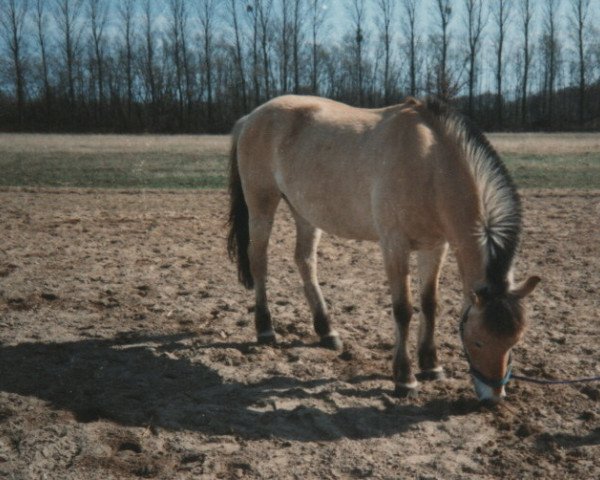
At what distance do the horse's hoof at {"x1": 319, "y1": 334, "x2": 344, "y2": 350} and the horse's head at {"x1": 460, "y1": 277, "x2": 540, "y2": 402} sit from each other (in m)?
1.53

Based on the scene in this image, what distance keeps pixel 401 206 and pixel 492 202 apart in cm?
61

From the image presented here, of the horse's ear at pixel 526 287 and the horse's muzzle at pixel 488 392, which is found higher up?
the horse's ear at pixel 526 287

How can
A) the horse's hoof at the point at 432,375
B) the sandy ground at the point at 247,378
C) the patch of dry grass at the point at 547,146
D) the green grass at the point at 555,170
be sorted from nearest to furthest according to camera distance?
the sandy ground at the point at 247,378
the horse's hoof at the point at 432,375
the green grass at the point at 555,170
the patch of dry grass at the point at 547,146

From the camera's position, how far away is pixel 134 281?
254 inches

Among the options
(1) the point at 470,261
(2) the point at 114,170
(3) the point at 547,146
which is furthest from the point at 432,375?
(3) the point at 547,146

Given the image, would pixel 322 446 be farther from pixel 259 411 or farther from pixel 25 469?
pixel 25 469

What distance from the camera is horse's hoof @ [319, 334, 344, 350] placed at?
4883mm

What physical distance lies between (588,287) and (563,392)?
98.7 inches

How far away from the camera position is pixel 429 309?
4434 millimetres

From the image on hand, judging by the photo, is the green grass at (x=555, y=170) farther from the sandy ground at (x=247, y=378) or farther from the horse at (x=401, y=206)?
the horse at (x=401, y=206)

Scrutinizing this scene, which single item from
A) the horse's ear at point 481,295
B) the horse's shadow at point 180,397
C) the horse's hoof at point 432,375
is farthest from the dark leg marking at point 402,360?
the horse's ear at point 481,295

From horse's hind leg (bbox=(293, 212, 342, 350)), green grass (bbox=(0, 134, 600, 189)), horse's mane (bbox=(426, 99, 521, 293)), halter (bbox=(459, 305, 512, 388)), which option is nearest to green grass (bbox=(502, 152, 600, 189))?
green grass (bbox=(0, 134, 600, 189))

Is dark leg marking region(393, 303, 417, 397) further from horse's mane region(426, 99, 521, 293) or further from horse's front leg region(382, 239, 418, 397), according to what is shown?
horse's mane region(426, 99, 521, 293)

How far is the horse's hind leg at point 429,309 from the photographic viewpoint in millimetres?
4309
